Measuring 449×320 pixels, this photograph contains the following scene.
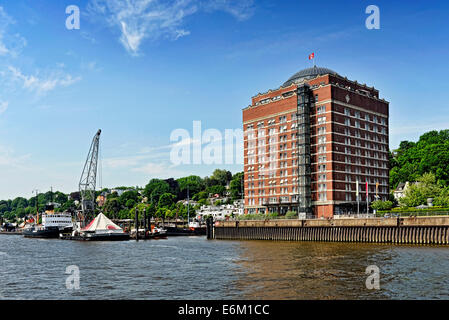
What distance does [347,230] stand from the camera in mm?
91938

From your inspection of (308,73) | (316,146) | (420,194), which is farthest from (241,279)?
(308,73)

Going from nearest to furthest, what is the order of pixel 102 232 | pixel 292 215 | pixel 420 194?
pixel 420 194, pixel 102 232, pixel 292 215

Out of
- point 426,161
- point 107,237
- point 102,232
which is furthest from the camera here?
point 426,161

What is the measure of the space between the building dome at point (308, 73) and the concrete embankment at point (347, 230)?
163 feet

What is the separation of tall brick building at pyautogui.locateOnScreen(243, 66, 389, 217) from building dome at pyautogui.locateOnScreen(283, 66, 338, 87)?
0.32 metres

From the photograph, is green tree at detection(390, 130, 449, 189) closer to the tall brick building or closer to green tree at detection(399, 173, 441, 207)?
the tall brick building

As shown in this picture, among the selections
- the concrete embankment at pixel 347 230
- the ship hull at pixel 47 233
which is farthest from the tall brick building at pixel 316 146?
the ship hull at pixel 47 233

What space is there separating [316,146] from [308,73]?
27.5m

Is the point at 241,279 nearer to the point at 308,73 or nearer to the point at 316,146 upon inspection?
the point at 316,146

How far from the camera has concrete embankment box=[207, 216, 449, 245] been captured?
77.1 meters

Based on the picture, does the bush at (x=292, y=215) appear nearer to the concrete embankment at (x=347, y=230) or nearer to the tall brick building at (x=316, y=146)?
the tall brick building at (x=316, y=146)

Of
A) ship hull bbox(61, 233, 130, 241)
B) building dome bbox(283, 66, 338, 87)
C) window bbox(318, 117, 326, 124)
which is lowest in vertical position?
ship hull bbox(61, 233, 130, 241)

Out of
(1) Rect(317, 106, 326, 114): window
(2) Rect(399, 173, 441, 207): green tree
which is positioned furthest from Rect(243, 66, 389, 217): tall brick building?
(2) Rect(399, 173, 441, 207): green tree

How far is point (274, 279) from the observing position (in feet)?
132
